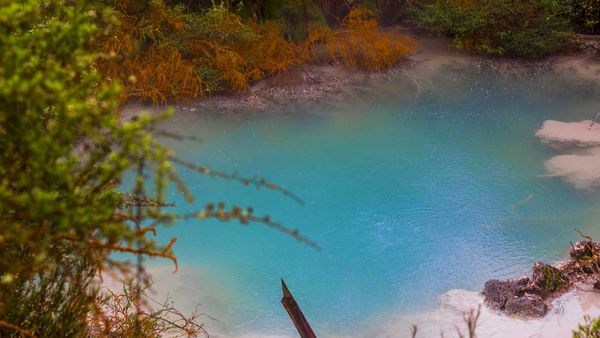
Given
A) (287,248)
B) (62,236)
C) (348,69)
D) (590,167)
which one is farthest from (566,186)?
(62,236)

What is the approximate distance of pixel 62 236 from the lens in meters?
1.67

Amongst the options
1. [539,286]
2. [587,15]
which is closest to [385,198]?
[539,286]

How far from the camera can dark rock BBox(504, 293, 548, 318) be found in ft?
17.3

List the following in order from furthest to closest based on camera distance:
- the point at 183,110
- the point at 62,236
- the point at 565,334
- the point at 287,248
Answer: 1. the point at 183,110
2. the point at 287,248
3. the point at 565,334
4. the point at 62,236

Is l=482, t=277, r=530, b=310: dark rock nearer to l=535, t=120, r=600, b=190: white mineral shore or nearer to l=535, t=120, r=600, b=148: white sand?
l=535, t=120, r=600, b=190: white mineral shore

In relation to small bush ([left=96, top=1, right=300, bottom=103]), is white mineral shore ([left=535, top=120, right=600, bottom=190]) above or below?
Answer: below

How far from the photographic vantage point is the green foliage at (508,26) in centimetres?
1005

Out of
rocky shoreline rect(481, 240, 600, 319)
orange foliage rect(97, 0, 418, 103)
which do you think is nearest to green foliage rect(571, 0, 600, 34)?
orange foliage rect(97, 0, 418, 103)

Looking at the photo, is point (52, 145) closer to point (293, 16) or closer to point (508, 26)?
point (293, 16)

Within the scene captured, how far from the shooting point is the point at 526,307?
5.31 meters

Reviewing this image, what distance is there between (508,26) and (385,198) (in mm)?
4615

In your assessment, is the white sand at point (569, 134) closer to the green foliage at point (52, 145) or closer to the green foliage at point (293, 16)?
the green foliage at point (293, 16)

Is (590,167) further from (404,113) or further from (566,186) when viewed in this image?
(404,113)

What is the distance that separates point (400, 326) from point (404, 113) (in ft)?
14.8
